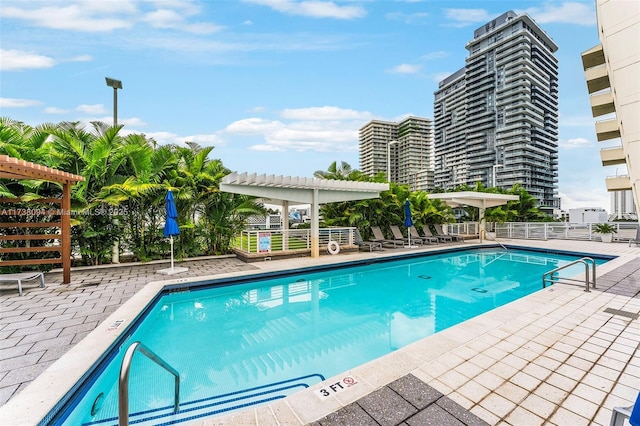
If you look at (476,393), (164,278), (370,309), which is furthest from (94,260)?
(476,393)

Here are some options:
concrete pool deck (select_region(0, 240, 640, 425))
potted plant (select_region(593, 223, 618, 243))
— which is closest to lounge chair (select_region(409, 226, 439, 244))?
potted plant (select_region(593, 223, 618, 243))

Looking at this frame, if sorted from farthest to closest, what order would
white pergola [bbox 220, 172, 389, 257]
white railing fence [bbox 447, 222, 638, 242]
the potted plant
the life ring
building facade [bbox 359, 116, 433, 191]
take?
building facade [bbox 359, 116, 433, 191] < white railing fence [bbox 447, 222, 638, 242] < the potted plant < the life ring < white pergola [bbox 220, 172, 389, 257]

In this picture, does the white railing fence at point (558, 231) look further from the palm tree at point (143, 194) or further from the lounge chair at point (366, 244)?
the palm tree at point (143, 194)

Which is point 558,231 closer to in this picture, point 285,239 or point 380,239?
point 380,239

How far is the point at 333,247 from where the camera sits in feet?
39.7

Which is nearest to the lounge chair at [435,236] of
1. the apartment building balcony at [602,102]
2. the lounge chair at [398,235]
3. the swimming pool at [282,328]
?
the lounge chair at [398,235]

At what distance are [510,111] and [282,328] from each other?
85.7 m

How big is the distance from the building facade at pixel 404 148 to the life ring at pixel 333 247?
73.7 meters

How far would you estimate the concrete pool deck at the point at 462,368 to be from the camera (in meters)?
2.45

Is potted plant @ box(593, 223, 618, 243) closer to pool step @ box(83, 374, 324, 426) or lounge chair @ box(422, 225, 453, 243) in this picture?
lounge chair @ box(422, 225, 453, 243)

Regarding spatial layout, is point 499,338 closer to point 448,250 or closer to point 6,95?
point 448,250

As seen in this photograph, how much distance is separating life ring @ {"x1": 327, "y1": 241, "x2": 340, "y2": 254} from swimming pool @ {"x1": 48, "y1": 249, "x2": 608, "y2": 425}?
1.67 meters

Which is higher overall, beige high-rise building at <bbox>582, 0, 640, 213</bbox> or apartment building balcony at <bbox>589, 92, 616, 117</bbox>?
apartment building balcony at <bbox>589, 92, 616, 117</bbox>

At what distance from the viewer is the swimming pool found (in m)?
3.48
